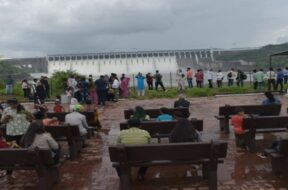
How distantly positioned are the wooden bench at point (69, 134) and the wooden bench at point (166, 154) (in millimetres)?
3022

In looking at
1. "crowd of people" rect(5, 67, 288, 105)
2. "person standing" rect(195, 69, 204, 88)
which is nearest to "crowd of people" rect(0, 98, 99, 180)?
"crowd of people" rect(5, 67, 288, 105)

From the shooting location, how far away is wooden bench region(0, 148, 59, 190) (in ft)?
22.7

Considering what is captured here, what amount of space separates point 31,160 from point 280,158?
3.93m

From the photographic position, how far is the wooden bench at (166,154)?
671cm

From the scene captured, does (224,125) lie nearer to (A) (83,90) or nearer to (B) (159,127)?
(B) (159,127)

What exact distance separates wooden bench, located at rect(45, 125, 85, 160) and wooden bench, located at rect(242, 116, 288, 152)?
3504 millimetres

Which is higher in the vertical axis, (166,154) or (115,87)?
(115,87)

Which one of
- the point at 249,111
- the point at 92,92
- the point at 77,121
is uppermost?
the point at 92,92

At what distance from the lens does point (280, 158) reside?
7.71m

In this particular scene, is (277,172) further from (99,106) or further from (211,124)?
(99,106)

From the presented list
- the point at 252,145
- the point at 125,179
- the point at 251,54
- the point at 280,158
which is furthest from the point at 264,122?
the point at 251,54

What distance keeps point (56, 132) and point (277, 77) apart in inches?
760

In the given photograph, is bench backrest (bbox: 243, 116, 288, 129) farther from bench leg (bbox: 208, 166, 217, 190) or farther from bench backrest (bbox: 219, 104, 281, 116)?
bench leg (bbox: 208, 166, 217, 190)

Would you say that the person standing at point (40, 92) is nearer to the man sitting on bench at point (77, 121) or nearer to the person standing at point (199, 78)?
the person standing at point (199, 78)
